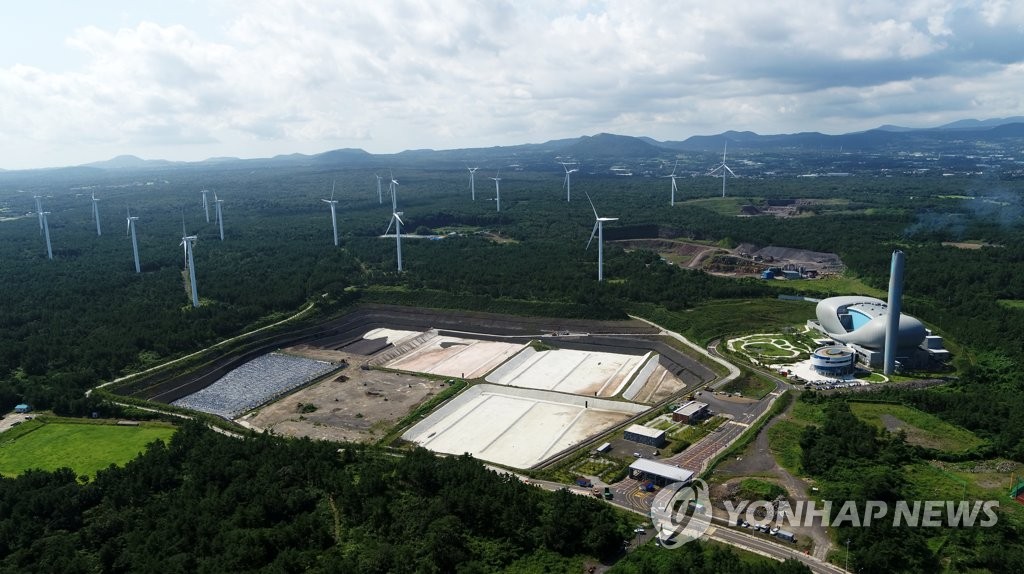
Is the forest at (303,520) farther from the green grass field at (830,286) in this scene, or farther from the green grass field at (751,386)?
the green grass field at (830,286)

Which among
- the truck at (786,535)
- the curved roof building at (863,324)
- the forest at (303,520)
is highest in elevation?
the curved roof building at (863,324)

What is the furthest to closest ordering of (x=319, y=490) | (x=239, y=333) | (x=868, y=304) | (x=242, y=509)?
(x=239, y=333)
(x=868, y=304)
(x=319, y=490)
(x=242, y=509)

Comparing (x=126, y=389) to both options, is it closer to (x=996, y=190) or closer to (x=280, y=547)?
(x=280, y=547)

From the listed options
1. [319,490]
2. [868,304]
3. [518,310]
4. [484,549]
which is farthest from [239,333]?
[868,304]

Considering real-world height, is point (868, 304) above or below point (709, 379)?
above

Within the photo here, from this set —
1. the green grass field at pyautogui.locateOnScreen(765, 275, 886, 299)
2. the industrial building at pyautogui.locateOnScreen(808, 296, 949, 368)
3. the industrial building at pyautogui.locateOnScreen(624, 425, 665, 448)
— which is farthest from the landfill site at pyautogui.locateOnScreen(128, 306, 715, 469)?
the green grass field at pyautogui.locateOnScreen(765, 275, 886, 299)

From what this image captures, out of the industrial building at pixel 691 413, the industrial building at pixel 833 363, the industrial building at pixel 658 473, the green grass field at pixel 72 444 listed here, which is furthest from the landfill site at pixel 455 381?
the industrial building at pixel 833 363

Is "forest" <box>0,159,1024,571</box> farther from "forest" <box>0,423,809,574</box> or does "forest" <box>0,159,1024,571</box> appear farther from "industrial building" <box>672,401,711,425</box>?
"industrial building" <box>672,401,711,425</box>
